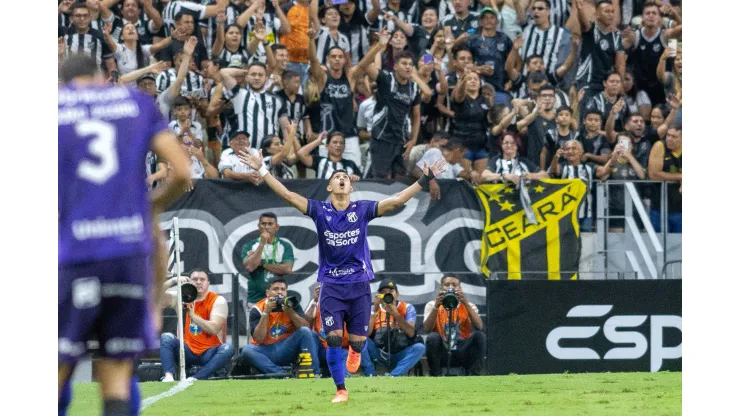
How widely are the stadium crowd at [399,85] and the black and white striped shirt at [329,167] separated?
0.02m

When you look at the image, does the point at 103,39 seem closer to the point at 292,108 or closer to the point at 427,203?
the point at 292,108

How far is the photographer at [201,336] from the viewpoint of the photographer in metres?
13.2

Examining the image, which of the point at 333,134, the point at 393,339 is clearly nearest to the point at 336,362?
the point at 393,339

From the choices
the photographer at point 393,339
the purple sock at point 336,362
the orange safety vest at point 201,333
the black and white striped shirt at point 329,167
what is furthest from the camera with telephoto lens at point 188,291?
the purple sock at point 336,362

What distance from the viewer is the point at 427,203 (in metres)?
14.6

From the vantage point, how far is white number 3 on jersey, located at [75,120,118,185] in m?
5.36

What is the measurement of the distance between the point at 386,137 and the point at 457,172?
989mm

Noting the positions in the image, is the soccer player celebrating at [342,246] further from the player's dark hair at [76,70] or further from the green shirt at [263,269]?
the player's dark hair at [76,70]

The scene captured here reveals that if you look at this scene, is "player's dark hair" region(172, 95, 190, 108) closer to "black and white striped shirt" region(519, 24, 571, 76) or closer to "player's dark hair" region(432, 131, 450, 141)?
"player's dark hair" region(432, 131, 450, 141)

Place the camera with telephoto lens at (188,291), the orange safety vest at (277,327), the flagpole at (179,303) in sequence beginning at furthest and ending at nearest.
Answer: the orange safety vest at (277,327) → the camera with telephoto lens at (188,291) → the flagpole at (179,303)

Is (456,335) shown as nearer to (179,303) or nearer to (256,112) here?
(179,303)

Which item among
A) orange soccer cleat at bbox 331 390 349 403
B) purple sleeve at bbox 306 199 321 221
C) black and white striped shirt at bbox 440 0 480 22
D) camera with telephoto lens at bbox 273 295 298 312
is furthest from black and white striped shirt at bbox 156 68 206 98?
orange soccer cleat at bbox 331 390 349 403

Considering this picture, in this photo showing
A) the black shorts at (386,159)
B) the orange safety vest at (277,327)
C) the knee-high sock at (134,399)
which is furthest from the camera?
the black shorts at (386,159)
